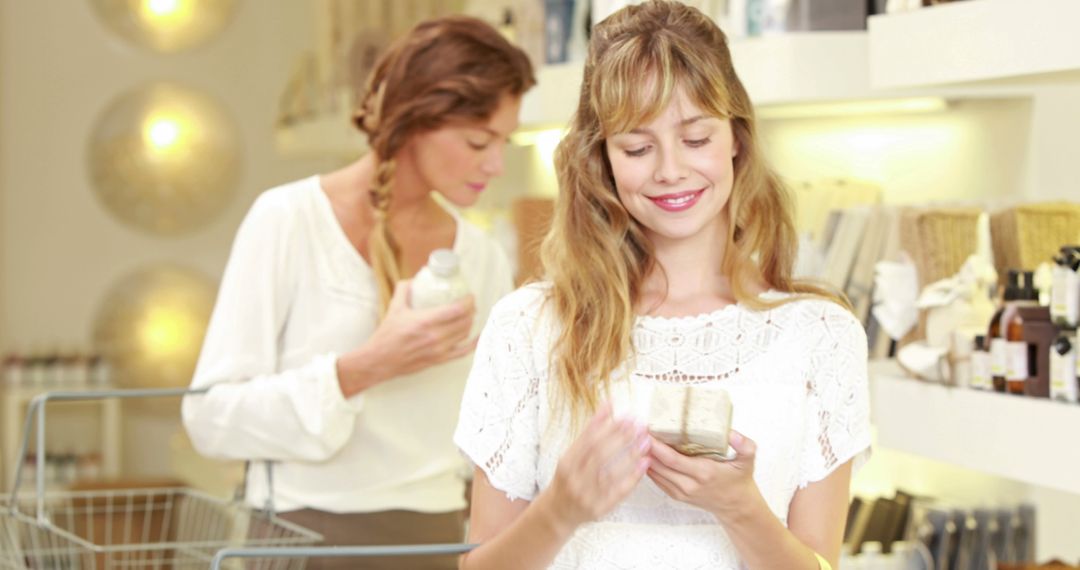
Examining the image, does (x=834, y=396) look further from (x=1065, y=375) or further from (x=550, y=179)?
(x=550, y=179)

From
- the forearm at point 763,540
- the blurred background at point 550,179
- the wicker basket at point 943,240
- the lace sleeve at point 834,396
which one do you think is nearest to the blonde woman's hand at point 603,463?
the forearm at point 763,540

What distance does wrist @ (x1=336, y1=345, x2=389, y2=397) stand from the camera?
2188 mm

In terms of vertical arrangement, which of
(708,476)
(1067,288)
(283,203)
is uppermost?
(283,203)

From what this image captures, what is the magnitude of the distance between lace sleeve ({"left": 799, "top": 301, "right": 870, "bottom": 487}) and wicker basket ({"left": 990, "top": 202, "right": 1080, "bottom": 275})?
0.75 m

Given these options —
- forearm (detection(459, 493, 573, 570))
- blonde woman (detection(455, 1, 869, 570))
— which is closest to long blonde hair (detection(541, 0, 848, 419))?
blonde woman (detection(455, 1, 869, 570))

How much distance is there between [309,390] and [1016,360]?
3.28 ft

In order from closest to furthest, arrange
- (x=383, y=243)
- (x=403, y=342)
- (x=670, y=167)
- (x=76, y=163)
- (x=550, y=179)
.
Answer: (x=670, y=167) → (x=403, y=342) → (x=383, y=243) → (x=550, y=179) → (x=76, y=163)

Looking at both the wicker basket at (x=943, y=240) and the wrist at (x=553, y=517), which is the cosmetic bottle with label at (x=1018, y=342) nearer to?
the wicker basket at (x=943, y=240)

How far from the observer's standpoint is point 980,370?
216 cm

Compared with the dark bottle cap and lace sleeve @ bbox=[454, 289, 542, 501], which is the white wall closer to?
the dark bottle cap

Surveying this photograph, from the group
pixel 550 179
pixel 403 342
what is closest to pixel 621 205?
pixel 403 342

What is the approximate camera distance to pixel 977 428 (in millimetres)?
2119

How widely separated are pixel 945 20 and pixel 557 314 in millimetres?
815

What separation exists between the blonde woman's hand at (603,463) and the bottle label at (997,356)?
0.93 m
